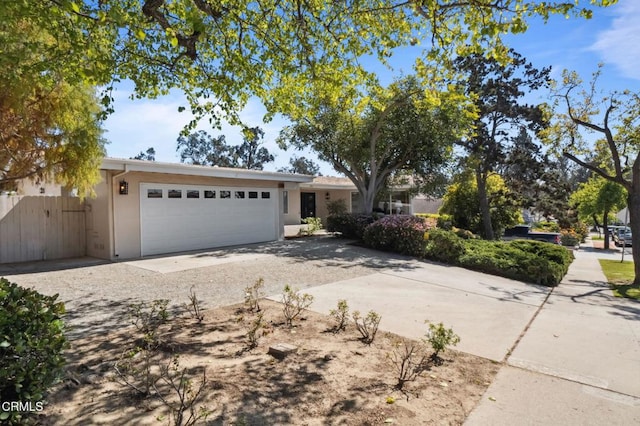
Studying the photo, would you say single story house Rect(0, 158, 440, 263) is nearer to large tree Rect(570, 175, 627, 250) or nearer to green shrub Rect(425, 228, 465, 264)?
green shrub Rect(425, 228, 465, 264)

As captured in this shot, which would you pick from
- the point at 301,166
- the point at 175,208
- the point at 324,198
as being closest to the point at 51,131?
the point at 175,208

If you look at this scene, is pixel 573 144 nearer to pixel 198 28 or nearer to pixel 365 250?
pixel 365 250

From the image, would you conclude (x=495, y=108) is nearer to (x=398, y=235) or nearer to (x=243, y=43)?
(x=398, y=235)

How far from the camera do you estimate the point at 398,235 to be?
13.3m

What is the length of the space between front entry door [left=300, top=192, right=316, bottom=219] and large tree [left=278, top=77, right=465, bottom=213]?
257 inches

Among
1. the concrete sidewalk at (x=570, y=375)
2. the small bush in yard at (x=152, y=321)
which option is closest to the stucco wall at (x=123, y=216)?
the small bush in yard at (x=152, y=321)

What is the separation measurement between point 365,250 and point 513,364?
9.33 meters

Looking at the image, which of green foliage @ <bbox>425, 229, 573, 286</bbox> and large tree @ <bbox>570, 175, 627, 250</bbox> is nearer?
green foliage @ <bbox>425, 229, 573, 286</bbox>

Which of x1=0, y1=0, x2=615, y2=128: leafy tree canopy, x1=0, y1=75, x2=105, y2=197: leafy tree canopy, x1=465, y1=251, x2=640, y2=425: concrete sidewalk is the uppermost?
x1=0, y1=0, x2=615, y2=128: leafy tree canopy

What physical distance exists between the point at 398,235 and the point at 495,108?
11.4 m

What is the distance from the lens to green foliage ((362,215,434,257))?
12891 mm

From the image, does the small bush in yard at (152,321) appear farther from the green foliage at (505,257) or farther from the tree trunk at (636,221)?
the tree trunk at (636,221)

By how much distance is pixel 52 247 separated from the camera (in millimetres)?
10836

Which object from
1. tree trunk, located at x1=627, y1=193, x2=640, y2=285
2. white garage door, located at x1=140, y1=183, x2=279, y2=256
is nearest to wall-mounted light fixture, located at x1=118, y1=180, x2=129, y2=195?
white garage door, located at x1=140, y1=183, x2=279, y2=256
